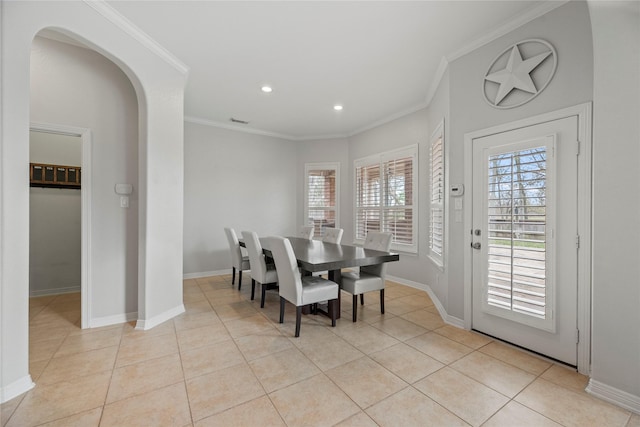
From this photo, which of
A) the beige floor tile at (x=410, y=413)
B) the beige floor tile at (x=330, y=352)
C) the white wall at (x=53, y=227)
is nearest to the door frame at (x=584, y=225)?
the beige floor tile at (x=410, y=413)

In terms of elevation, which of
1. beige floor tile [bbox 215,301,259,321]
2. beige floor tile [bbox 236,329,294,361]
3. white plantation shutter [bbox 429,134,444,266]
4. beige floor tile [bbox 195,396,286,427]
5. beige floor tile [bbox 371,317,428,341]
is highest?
white plantation shutter [bbox 429,134,444,266]

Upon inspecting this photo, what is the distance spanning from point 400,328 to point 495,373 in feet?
3.04

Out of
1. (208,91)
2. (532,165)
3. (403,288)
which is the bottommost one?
(403,288)

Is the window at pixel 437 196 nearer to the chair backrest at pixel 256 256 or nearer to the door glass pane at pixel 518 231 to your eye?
the door glass pane at pixel 518 231

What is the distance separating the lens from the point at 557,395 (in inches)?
70.6

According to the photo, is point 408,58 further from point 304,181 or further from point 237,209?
point 237,209

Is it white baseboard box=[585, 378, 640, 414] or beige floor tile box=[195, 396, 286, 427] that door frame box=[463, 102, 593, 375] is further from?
beige floor tile box=[195, 396, 286, 427]

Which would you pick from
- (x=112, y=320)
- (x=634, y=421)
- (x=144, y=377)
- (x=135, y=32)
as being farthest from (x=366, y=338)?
(x=135, y=32)

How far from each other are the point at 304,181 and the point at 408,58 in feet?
11.1

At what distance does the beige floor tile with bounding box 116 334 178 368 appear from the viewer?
2.21m

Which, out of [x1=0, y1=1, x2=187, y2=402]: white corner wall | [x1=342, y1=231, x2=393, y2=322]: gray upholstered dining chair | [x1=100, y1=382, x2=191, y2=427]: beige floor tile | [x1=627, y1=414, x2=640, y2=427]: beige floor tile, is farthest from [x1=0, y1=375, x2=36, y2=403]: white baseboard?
[x1=627, y1=414, x2=640, y2=427]: beige floor tile

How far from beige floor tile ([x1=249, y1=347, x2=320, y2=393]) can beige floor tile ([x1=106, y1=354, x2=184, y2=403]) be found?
1.87 ft

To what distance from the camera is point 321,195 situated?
5887mm

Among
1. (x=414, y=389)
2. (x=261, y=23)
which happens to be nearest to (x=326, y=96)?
(x=261, y=23)
